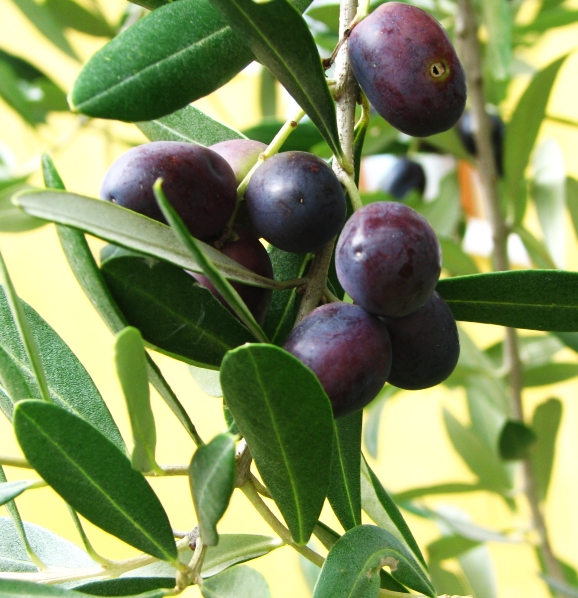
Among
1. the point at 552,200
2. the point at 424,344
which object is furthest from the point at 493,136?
the point at 424,344

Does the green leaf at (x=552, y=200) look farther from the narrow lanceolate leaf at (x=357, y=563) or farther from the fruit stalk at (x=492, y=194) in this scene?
the narrow lanceolate leaf at (x=357, y=563)

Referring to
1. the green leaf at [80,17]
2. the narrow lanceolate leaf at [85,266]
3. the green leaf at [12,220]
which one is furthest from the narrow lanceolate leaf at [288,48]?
the green leaf at [80,17]

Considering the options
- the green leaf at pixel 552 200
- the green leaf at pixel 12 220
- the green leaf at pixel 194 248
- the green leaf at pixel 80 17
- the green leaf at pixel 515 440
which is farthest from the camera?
the green leaf at pixel 80 17

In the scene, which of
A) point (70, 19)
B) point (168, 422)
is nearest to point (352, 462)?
point (70, 19)

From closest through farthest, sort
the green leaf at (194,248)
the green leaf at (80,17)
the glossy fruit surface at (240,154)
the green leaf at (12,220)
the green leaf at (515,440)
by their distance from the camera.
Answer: the green leaf at (194,248), the glossy fruit surface at (240,154), the green leaf at (12,220), the green leaf at (515,440), the green leaf at (80,17)

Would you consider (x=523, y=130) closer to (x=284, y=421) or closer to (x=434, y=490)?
(x=434, y=490)

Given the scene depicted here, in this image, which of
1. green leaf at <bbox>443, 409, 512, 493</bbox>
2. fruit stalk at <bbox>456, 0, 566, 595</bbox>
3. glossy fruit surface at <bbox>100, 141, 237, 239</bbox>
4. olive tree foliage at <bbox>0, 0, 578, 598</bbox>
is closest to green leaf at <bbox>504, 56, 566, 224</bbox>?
fruit stalk at <bbox>456, 0, 566, 595</bbox>
